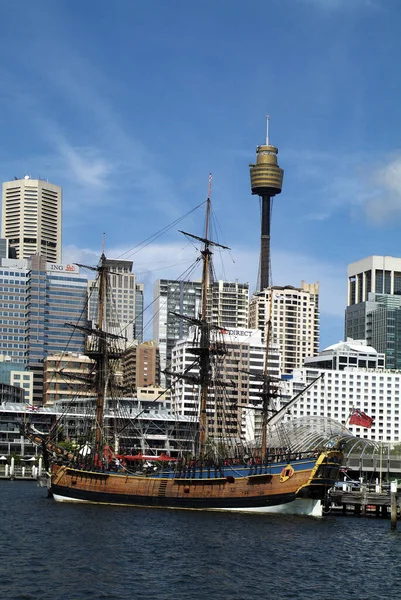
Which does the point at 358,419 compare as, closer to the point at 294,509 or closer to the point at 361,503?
the point at 361,503

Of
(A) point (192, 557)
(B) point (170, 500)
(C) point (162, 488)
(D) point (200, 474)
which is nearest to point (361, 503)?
(D) point (200, 474)

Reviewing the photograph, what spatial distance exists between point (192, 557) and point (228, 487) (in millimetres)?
36777

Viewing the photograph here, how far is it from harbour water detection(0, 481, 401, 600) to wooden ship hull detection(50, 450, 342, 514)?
9.27ft

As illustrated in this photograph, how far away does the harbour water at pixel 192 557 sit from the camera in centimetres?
6694

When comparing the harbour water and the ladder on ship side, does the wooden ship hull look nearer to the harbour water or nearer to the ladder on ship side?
the ladder on ship side

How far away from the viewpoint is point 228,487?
117 metres

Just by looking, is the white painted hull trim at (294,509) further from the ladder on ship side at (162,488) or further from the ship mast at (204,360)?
the ship mast at (204,360)

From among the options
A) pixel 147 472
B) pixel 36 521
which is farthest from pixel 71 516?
pixel 147 472

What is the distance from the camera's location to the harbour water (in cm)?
6694

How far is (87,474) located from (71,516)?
57.8ft

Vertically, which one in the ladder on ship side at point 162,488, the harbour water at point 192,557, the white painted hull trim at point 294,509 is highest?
the ladder on ship side at point 162,488

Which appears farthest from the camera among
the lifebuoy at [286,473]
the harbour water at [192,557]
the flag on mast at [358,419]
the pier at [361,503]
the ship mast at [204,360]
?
the ship mast at [204,360]

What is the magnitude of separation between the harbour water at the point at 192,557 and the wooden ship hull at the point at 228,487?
282cm

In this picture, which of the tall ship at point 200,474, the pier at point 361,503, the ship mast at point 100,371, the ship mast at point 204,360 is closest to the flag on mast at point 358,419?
the tall ship at point 200,474
